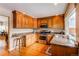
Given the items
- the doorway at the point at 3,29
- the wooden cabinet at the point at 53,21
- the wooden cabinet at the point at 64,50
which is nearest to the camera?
the wooden cabinet at the point at 64,50

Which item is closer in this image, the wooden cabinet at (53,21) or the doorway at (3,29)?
the doorway at (3,29)

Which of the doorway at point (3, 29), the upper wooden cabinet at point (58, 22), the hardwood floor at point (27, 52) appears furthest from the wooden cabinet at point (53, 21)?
the doorway at point (3, 29)

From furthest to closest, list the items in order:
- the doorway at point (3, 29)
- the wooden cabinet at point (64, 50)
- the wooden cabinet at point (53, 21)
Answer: the wooden cabinet at point (53, 21), the doorway at point (3, 29), the wooden cabinet at point (64, 50)

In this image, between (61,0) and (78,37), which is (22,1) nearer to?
(61,0)

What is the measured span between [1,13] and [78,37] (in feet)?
5.11

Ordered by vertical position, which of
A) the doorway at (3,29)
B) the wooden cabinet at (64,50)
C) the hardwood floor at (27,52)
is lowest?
the hardwood floor at (27,52)

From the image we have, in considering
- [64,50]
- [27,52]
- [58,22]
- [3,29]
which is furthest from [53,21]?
[3,29]

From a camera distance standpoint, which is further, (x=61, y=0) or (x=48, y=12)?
(x=48, y=12)

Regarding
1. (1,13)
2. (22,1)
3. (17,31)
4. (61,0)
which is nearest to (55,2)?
(61,0)

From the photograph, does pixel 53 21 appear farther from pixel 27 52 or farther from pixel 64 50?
pixel 27 52

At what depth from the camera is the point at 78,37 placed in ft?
3.70

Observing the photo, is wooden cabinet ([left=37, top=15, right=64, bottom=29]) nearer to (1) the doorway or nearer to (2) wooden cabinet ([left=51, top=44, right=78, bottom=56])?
(2) wooden cabinet ([left=51, top=44, right=78, bottom=56])

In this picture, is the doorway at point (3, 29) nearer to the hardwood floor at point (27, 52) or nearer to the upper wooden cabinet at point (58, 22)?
the hardwood floor at point (27, 52)

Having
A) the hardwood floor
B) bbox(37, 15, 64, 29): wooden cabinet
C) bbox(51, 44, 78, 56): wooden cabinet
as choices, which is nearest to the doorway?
A: the hardwood floor
